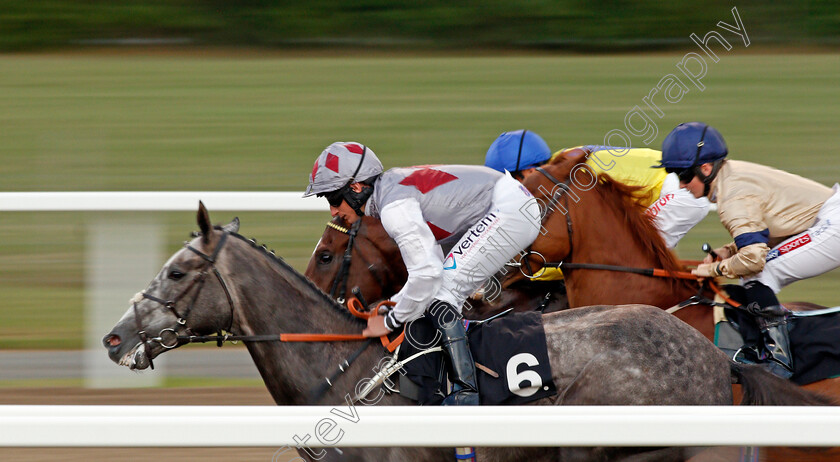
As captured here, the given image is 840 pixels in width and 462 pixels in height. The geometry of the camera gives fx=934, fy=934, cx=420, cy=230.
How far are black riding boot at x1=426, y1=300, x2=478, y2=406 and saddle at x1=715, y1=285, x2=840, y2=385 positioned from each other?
44.0 inches

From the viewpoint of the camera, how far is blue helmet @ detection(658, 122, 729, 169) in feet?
13.0

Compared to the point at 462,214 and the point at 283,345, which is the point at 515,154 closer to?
the point at 462,214

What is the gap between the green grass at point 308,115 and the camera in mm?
8961

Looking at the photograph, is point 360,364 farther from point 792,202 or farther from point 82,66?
point 82,66

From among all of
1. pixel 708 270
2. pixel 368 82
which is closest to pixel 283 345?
pixel 708 270

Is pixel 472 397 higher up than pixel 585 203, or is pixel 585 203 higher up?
pixel 585 203

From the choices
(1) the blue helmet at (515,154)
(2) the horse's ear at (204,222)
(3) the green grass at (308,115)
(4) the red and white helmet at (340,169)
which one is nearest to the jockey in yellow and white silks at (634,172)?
(1) the blue helmet at (515,154)

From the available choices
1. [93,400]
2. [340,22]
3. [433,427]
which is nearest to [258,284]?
[433,427]

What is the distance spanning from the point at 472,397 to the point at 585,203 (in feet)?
4.15

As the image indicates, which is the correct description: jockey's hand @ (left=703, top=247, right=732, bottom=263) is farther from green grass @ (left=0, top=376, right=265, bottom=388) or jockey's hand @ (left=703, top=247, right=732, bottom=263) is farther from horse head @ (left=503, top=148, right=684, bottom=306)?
green grass @ (left=0, top=376, right=265, bottom=388)

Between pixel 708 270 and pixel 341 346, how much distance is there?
5.35 feet

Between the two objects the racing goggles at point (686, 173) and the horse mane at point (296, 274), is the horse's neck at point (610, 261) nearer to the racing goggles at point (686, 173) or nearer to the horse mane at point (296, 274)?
the racing goggles at point (686, 173)

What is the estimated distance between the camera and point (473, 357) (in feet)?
11.3

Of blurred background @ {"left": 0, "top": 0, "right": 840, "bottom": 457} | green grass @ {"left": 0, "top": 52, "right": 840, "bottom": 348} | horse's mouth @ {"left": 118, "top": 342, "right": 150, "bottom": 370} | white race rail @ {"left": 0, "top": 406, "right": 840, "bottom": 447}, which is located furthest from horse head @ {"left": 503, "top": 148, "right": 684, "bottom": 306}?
blurred background @ {"left": 0, "top": 0, "right": 840, "bottom": 457}
